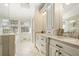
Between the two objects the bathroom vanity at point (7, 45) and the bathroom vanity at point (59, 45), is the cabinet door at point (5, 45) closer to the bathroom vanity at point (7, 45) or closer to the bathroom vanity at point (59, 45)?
the bathroom vanity at point (7, 45)

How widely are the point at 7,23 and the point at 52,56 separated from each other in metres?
0.63

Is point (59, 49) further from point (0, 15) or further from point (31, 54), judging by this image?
point (0, 15)

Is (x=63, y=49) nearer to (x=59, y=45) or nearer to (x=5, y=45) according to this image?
(x=59, y=45)

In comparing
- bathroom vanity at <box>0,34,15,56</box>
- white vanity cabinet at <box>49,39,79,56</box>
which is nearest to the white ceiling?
bathroom vanity at <box>0,34,15,56</box>

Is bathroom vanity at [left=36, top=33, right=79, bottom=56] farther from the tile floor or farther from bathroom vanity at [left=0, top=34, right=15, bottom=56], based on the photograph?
bathroom vanity at [left=0, top=34, right=15, bottom=56]

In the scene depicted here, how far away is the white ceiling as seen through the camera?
52.7 inches

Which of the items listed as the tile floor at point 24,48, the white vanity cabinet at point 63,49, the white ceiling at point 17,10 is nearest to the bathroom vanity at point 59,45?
the white vanity cabinet at point 63,49

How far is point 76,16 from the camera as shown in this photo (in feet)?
5.29

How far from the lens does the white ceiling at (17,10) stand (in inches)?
52.7

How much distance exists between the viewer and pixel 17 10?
4.49ft

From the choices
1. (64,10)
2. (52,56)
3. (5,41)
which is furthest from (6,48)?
(64,10)

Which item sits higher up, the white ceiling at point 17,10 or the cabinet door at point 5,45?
the white ceiling at point 17,10

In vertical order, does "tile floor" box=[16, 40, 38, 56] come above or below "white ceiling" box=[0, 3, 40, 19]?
below

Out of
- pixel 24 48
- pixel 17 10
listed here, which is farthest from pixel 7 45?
pixel 17 10
